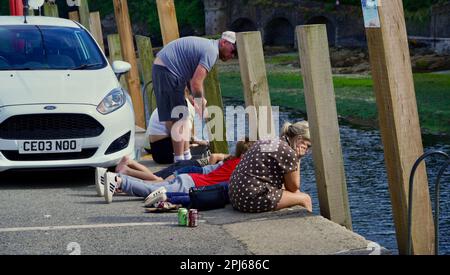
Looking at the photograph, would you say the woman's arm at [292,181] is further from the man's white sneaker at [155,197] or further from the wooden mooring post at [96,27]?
the wooden mooring post at [96,27]

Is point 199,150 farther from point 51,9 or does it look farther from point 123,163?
point 51,9

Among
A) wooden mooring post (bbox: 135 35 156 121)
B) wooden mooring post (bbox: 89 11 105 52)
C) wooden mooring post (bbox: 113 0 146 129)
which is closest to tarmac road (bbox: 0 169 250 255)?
wooden mooring post (bbox: 135 35 156 121)

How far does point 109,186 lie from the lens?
36.5ft

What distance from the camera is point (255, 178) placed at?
10062mm

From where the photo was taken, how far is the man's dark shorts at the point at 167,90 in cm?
1309

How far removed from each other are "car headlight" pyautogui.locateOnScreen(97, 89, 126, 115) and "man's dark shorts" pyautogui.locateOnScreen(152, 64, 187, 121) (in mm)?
564

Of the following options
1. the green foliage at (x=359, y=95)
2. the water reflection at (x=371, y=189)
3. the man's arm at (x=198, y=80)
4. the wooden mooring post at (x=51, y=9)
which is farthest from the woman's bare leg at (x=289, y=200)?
the wooden mooring post at (x=51, y=9)

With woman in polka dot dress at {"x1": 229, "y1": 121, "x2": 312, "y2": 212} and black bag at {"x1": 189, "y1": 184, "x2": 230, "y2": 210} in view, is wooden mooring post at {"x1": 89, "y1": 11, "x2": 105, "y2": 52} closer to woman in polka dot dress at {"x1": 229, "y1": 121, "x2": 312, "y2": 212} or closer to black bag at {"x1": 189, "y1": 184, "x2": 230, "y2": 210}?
black bag at {"x1": 189, "y1": 184, "x2": 230, "y2": 210}

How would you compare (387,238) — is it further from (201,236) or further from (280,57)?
(280,57)

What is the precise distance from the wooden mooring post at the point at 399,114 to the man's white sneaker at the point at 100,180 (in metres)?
3.09

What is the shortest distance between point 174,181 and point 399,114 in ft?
9.35

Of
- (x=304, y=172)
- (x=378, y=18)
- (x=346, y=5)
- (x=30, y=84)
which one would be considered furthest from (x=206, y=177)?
(x=346, y=5)

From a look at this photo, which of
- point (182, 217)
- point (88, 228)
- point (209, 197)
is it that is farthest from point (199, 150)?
point (88, 228)

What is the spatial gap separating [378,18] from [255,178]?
1.82 meters
